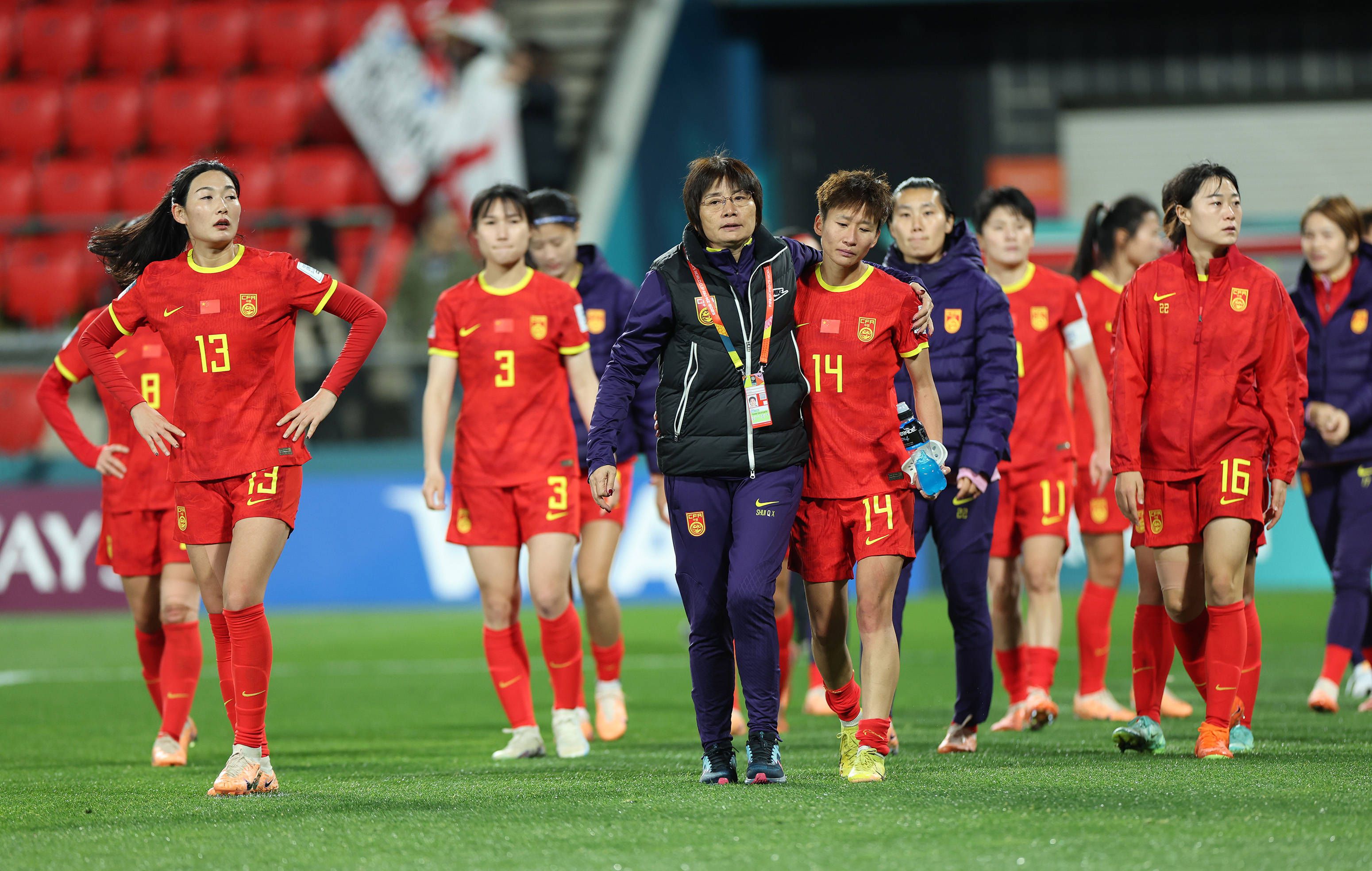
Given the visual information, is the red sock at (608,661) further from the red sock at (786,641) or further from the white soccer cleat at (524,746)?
the white soccer cleat at (524,746)

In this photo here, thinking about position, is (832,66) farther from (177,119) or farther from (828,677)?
(828,677)

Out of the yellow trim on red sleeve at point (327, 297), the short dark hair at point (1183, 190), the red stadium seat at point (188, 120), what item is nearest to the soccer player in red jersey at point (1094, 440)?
the short dark hair at point (1183, 190)


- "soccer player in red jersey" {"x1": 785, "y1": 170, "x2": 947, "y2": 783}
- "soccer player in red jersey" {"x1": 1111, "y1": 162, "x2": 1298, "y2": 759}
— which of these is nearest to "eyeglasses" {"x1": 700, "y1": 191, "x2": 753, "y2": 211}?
"soccer player in red jersey" {"x1": 785, "y1": 170, "x2": 947, "y2": 783}

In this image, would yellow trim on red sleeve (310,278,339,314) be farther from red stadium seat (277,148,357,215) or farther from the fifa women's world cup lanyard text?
red stadium seat (277,148,357,215)

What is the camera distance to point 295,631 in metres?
13.2

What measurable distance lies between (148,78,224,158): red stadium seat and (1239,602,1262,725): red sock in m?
15.4

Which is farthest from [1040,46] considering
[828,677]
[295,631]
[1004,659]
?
[828,677]

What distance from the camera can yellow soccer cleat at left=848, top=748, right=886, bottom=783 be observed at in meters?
5.21

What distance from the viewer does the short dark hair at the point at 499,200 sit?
668 centimetres

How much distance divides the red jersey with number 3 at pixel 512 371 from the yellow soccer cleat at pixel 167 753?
5.15 ft

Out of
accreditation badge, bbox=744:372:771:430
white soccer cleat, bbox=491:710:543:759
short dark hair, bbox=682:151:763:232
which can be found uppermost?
short dark hair, bbox=682:151:763:232

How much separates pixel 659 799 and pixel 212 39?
56.0 feet

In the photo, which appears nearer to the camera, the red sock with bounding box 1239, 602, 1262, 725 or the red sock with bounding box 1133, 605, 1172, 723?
the red sock with bounding box 1239, 602, 1262, 725

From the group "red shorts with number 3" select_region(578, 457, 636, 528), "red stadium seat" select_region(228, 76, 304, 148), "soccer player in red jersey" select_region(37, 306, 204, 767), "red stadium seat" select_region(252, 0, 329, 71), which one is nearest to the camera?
"soccer player in red jersey" select_region(37, 306, 204, 767)
